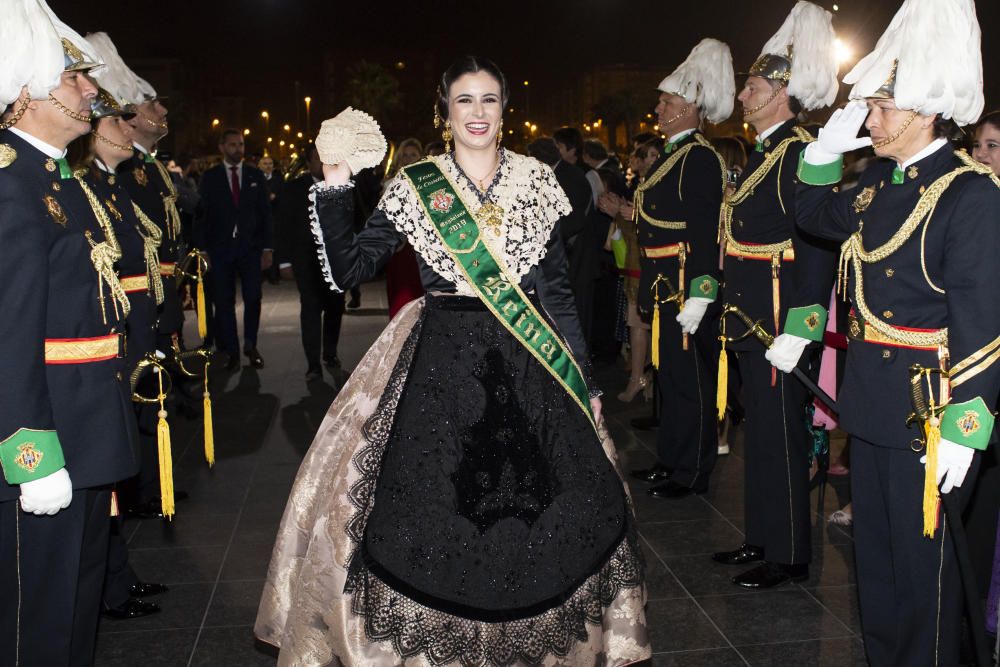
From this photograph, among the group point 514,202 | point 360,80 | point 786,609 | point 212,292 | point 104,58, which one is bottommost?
point 786,609

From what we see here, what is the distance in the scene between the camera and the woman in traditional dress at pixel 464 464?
2.99 meters

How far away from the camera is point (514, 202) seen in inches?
130

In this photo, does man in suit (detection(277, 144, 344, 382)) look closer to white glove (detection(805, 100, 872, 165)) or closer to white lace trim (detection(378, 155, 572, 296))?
white lace trim (detection(378, 155, 572, 296))

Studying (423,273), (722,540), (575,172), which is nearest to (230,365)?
(575,172)

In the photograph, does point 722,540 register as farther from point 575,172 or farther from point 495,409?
point 575,172

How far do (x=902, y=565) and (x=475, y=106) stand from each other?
1.89 m

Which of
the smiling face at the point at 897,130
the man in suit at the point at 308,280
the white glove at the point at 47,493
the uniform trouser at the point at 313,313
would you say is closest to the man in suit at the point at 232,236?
the man in suit at the point at 308,280

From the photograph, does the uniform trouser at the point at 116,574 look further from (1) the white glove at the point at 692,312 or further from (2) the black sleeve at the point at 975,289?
(2) the black sleeve at the point at 975,289

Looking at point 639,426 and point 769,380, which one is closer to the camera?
point 769,380

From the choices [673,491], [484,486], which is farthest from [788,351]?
[673,491]

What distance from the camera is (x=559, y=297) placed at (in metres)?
3.39

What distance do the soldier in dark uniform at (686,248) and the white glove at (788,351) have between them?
1.32m

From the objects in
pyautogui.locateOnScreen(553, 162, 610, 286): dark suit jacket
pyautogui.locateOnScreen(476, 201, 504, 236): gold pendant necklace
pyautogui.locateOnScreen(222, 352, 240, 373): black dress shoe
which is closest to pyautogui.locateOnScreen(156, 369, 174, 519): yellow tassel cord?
pyautogui.locateOnScreen(476, 201, 504, 236): gold pendant necklace

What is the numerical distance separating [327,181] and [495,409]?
85 cm
